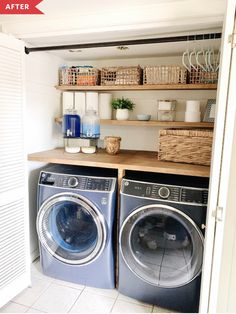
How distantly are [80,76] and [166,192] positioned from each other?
144 centimetres

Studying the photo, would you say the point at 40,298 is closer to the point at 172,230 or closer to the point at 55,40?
the point at 172,230

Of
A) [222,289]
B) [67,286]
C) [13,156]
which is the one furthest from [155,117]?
[67,286]

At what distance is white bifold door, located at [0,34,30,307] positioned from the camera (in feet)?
5.31

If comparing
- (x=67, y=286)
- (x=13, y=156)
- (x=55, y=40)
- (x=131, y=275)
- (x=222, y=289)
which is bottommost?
(x=67, y=286)

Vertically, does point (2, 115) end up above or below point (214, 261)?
above

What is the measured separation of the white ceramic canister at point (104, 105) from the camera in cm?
246

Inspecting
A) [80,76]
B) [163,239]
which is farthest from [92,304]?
[80,76]

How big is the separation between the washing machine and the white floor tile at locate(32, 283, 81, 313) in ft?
1.38

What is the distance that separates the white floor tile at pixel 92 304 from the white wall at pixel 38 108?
72 centimetres

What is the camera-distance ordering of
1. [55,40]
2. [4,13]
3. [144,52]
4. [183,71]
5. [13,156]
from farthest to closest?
[144,52]
[183,71]
[55,40]
[13,156]
[4,13]

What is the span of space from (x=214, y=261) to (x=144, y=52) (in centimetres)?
181

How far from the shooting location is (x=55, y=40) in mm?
1854

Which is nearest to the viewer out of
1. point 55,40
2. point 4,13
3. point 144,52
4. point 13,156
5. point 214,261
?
point 214,261

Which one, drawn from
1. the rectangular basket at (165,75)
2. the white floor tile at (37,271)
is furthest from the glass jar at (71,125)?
the white floor tile at (37,271)
